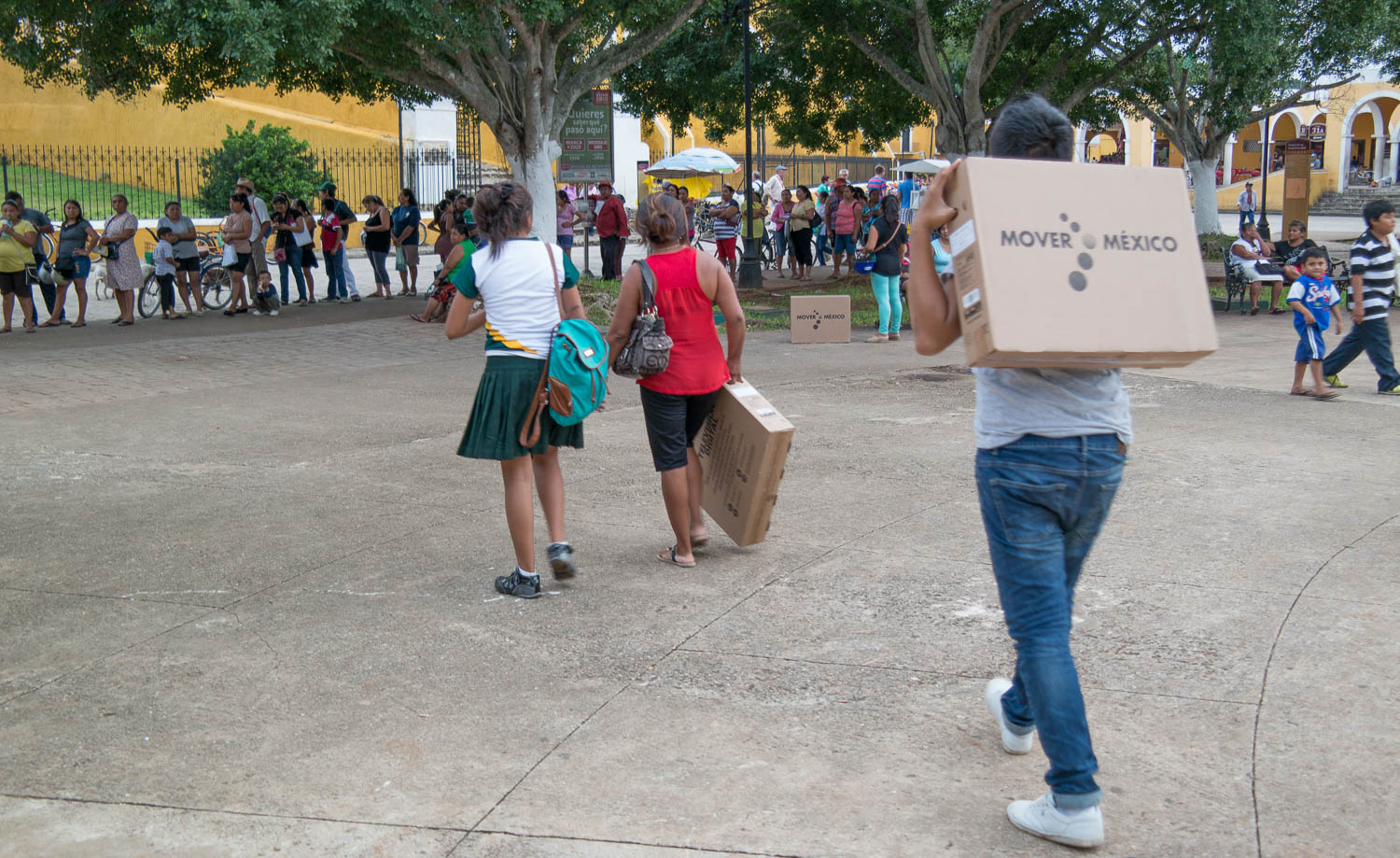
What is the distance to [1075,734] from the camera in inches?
120

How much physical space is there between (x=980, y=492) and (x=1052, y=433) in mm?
255

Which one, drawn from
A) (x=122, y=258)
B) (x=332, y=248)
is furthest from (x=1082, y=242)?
(x=332, y=248)


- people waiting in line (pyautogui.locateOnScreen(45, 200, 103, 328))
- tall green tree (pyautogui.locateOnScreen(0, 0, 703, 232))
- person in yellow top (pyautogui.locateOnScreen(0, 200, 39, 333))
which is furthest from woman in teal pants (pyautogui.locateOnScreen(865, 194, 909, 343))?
person in yellow top (pyautogui.locateOnScreen(0, 200, 39, 333))

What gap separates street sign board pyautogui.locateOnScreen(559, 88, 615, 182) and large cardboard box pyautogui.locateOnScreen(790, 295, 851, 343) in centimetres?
788

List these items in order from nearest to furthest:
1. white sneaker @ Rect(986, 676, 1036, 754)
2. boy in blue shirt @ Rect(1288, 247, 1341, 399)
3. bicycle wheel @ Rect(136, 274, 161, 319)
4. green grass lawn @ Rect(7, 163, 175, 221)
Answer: white sneaker @ Rect(986, 676, 1036, 754) < boy in blue shirt @ Rect(1288, 247, 1341, 399) < bicycle wheel @ Rect(136, 274, 161, 319) < green grass lawn @ Rect(7, 163, 175, 221)

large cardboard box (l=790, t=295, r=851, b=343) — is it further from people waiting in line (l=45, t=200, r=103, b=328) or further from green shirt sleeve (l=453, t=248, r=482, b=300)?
green shirt sleeve (l=453, t=248, r=482, b=300)

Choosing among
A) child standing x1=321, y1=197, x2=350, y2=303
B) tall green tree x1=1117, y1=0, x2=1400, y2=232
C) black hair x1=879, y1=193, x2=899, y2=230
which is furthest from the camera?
child standing x1=321, y1=197, x2=350, y2=303

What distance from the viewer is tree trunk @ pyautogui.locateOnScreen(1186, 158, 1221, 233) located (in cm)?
2803

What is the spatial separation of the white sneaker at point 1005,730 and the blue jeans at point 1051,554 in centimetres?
49

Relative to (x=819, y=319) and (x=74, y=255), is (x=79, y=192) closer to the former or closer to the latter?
(x=74, y=255)

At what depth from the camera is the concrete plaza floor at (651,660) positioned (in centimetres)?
329

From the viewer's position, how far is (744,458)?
545 centimetres

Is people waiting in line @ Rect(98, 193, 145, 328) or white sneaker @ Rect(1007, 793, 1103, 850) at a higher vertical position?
people waiting in line @ Rect(98, 193, 145, 328)

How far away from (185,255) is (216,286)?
41.3 inches
